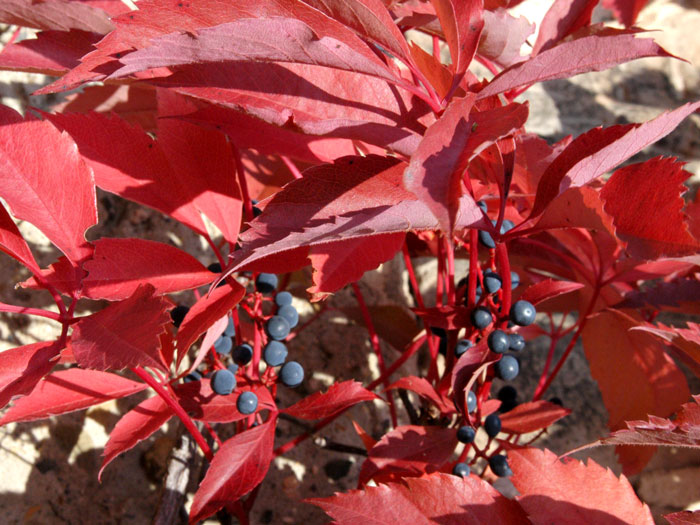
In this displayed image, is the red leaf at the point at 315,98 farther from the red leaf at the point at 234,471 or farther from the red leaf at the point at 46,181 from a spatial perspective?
the red leaf at the point at 234,471

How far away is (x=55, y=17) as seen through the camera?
25.7 inches

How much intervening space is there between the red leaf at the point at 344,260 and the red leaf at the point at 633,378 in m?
0.36

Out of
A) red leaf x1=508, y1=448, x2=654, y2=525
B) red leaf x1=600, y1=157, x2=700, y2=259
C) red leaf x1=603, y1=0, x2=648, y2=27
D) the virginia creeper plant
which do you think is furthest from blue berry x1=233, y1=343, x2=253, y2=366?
Result: red leaf x1=603, y1=0, x2=648, y2=27

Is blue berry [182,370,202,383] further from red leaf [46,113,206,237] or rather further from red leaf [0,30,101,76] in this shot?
red leaf [0,30,101,76]

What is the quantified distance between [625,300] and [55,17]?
0.78m

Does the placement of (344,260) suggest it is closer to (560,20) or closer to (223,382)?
(223,382)

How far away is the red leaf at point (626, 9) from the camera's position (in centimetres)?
93

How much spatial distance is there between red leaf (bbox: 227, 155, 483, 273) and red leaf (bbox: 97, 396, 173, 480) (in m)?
0.27

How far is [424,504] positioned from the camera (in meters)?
0.56

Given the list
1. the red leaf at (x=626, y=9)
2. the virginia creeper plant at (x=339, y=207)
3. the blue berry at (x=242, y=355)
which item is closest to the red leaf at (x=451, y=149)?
the virginia creeper plant at (x=339, y=207)

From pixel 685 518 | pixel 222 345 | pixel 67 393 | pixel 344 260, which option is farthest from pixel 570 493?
pixel 67 393

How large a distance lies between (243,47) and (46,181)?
257 millimetres

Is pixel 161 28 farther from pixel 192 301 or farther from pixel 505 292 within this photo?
pixel 192 301

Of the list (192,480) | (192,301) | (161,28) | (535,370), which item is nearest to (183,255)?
(161,28)
